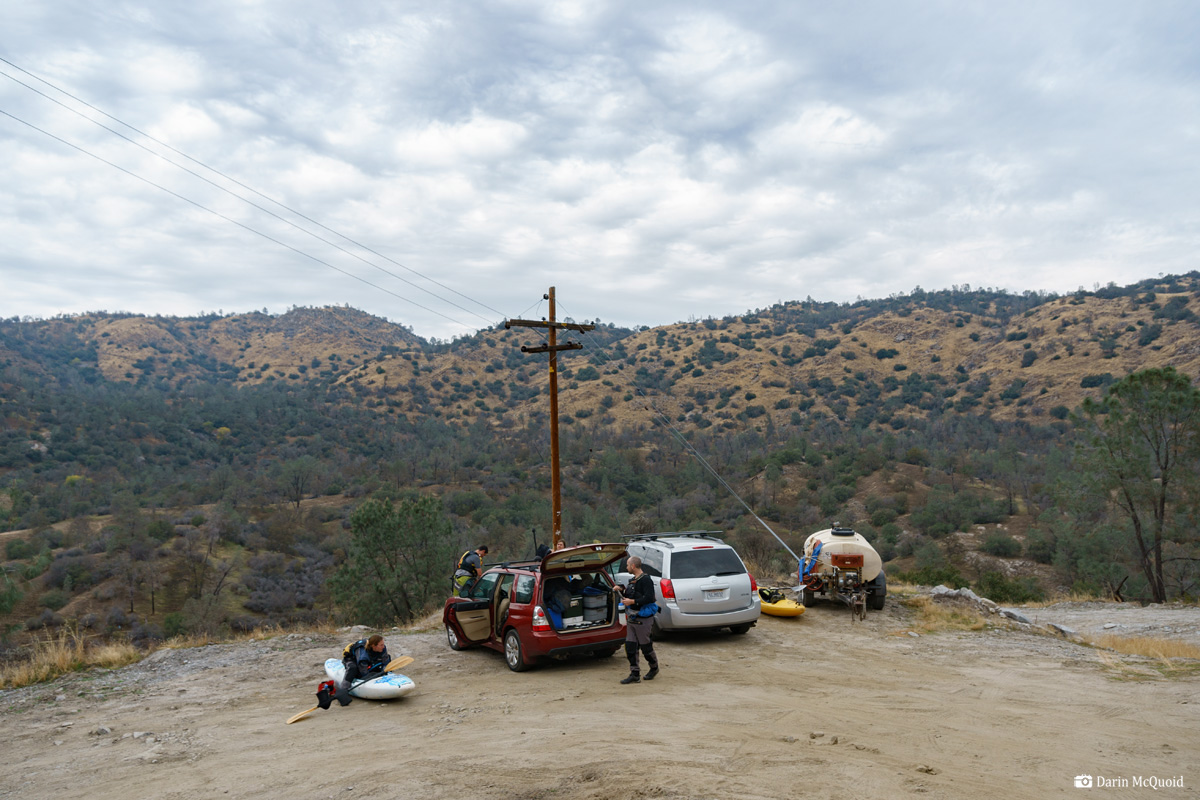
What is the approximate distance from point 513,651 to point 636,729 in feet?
11.7

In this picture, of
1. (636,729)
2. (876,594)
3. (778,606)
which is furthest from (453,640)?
(876,594)

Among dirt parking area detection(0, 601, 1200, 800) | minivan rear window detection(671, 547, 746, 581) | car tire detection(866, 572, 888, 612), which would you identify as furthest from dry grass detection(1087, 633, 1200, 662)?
minivan rear window detection(671, 547, 746, 581)

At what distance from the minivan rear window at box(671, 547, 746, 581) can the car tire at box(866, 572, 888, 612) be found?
4.65 m

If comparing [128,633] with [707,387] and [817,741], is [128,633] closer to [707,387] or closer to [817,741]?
[817,741]

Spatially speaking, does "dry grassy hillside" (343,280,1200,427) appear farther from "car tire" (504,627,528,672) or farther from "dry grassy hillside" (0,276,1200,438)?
"car tire" (504,627,528,672)

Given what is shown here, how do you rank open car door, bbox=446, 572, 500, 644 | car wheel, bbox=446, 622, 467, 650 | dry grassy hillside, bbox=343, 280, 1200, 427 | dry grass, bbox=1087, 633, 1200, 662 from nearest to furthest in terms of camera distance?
dry grass, bbox=1087, 633, 1200, 662
open car door, bbox=446, 572, 500, 644
car wheel, bbox=446, 622, 467, 650
dry grassy hillside, bbox=343, 280, 1200, 427

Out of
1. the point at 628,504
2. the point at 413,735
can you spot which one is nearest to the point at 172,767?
the point at 413,735

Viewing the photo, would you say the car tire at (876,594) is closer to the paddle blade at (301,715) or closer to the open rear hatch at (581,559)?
the open rear hatch at (581,559)

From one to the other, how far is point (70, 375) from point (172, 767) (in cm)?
12528

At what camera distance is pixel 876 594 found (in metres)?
15.4

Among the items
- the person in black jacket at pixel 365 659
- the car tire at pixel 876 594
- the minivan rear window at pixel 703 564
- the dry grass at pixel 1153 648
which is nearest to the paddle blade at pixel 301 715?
the person in black jacket at pixel 365 659

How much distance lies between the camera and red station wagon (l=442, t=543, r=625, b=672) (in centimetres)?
989

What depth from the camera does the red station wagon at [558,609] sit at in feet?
32.4

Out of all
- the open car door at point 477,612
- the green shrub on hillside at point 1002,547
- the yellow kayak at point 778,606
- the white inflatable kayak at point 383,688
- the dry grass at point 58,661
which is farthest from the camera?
the green shrub on hillside at point 1002,547
